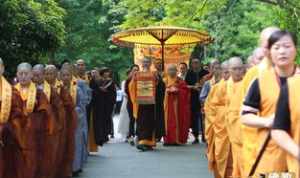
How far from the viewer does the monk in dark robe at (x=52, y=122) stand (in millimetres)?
9969

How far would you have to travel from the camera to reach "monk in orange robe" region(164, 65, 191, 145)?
1655 cm

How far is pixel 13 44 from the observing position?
14656 millimetres

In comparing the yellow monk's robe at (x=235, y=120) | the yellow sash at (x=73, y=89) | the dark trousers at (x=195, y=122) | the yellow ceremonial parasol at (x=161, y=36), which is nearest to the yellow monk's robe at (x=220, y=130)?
the yellow monk's robe at (x=235, y=120)

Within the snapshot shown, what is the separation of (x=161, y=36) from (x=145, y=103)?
10.9ft

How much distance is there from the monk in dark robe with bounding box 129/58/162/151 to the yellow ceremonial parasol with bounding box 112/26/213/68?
2098 millimetres

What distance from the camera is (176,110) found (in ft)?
54.7

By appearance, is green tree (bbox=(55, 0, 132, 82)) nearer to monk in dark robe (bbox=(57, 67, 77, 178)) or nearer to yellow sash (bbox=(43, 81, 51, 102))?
monk in dark robe (bbox=(57, 67, 77, 178))

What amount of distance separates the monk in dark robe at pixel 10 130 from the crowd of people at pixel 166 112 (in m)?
0.01

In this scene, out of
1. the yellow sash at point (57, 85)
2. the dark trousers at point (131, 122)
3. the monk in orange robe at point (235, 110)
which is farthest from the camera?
the dark trousers at point (131, 122)

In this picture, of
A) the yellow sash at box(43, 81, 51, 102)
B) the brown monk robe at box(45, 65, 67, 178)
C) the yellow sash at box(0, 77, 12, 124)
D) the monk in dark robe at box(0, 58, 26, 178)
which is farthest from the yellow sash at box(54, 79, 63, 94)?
the yellow sash at box(0, 77, 12, 124)

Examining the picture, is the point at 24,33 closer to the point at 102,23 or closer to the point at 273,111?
the point at 273,111

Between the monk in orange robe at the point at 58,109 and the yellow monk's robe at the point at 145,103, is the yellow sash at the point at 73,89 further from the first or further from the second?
the yellow monk's robe at the point at 145,103

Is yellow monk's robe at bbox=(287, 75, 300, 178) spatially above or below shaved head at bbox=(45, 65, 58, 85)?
below

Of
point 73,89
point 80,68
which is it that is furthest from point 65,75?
point 80,68
